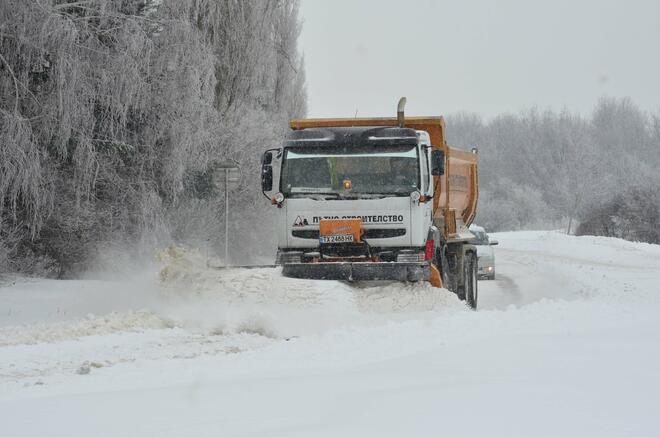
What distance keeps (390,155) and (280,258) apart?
6.70 ft

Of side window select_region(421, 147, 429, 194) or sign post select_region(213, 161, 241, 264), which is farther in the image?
sign post select_region(213, 161, 241, 264)

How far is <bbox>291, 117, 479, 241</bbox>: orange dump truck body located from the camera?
14047 mm

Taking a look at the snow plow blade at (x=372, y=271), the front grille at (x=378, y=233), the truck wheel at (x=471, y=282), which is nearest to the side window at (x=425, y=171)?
the front grille at (x=378, y=233)

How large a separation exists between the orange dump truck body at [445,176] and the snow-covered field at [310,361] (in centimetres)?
191

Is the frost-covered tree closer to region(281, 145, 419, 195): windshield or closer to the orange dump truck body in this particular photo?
the orange dump truck body

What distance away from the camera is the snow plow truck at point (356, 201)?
1267 cm

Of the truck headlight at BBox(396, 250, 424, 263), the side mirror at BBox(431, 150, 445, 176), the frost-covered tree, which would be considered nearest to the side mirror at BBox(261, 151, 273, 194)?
the truck headlight at BBox(396, 250, 424, 263)

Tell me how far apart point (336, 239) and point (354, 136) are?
1486 mm

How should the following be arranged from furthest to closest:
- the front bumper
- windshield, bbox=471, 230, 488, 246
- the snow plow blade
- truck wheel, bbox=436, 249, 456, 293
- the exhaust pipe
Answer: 1. the front bumper
2. windshield, bbox=471, 230, 488, 246
3. truck wheel, bbox=436, 249, 456, 293
4. the exhaust pipe
5. the snow plow blade

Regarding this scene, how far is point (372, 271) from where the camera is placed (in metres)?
12.4

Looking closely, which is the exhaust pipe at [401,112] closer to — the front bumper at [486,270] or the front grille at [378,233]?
Result: the front grille at [378,233]

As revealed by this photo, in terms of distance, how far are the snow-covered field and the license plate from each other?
677 millimetres

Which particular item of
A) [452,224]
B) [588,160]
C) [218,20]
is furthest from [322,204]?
[588,160]

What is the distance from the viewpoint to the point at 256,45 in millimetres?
25297
